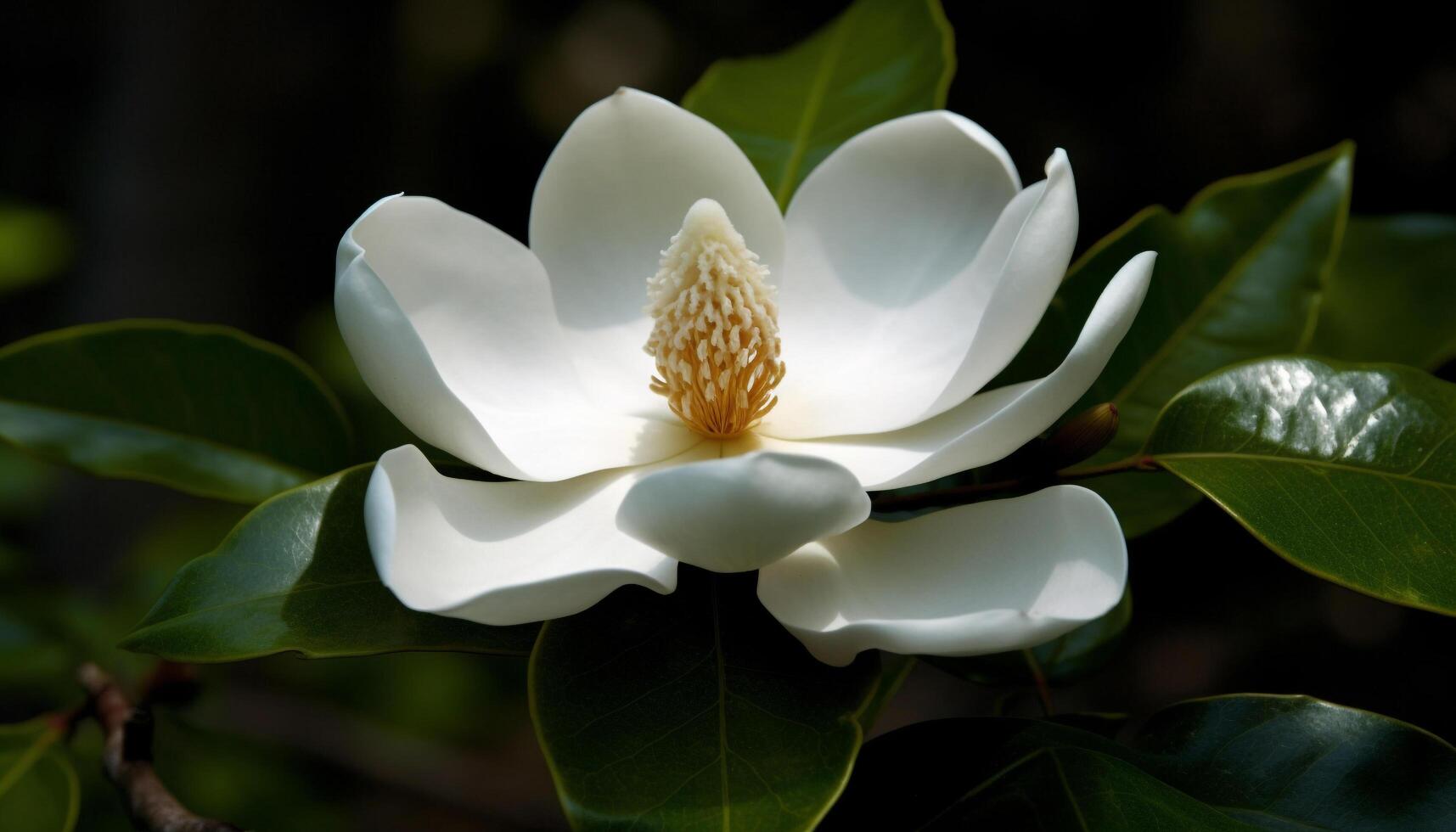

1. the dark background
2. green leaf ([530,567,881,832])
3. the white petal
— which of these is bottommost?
the dark background

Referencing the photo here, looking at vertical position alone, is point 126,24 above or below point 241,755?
above

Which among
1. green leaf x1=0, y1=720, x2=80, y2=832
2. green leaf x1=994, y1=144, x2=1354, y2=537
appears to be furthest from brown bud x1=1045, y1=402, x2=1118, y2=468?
green leaf x1=0, y1=720, x2=80, y2=832

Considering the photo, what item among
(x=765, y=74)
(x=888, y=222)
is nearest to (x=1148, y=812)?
(x=888, y=222)

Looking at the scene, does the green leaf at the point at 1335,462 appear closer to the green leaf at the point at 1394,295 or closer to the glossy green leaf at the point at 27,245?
the green leaf at the point at 1394,295

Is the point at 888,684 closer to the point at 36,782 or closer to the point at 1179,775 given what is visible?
the point at 1179,775

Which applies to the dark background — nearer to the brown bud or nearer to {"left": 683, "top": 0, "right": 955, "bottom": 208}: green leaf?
{"left": 683, "top": 0, "right": 955, "bottom": 208}: green leaf

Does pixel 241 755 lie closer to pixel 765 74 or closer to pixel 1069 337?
pixel 765 74

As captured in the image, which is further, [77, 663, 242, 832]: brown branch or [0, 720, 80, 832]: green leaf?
[0, 720, 80, 832]: green leaf
